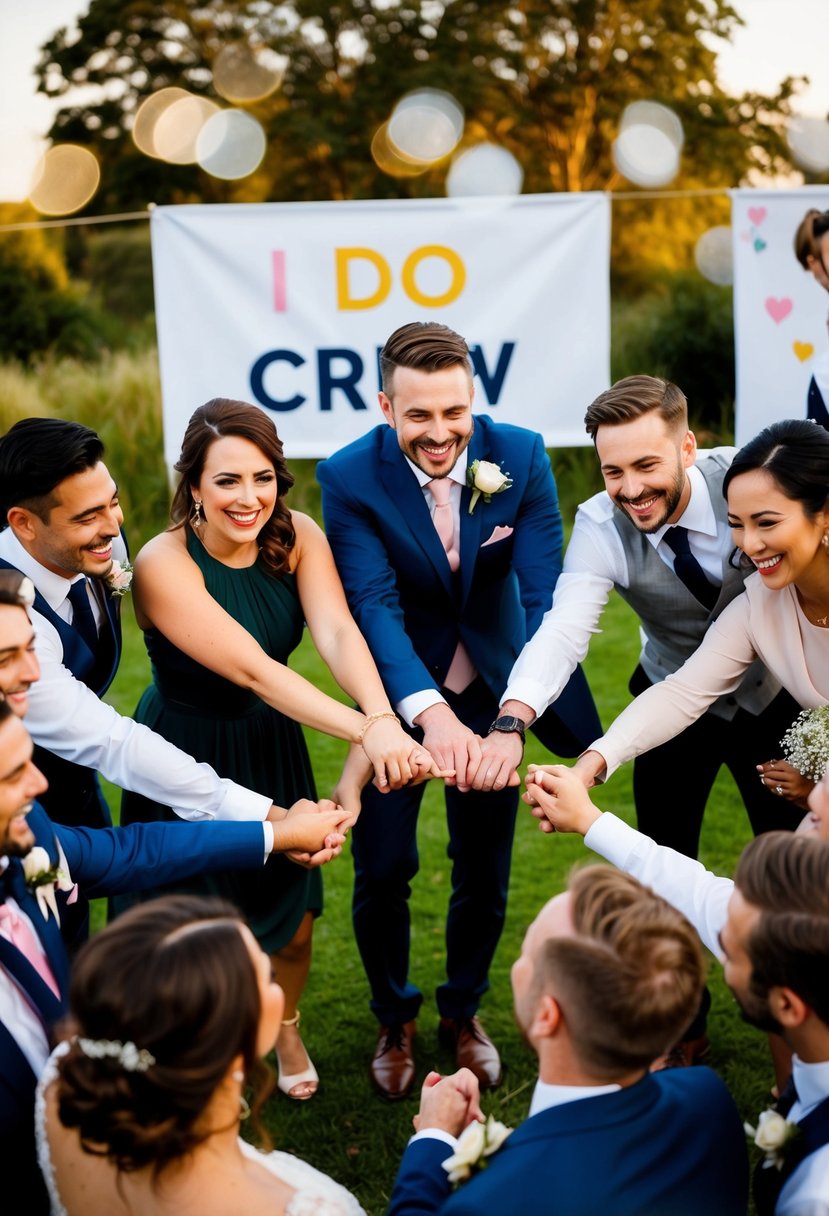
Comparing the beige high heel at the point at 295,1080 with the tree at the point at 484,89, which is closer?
the beige high heel at the point at 295,1080

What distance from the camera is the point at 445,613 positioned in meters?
3.87

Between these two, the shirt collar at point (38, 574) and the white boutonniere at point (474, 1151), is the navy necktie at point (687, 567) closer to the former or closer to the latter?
the shirt collar at point (38, 574)

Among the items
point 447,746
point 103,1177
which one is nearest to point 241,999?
point 103,1177

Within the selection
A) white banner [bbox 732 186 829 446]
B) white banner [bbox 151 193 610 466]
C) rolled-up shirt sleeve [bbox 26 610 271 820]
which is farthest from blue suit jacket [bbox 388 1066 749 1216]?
white banner [bbox 732 186 829 446]

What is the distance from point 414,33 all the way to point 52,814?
21.6 meters

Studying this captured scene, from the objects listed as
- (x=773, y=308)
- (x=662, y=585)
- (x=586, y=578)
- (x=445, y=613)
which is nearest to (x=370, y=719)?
(x=445, y=613)

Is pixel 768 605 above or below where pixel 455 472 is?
below

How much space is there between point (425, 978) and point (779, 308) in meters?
4.71

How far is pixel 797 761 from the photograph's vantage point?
3.15 meters

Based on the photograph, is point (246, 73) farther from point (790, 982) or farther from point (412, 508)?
point (790, 982)

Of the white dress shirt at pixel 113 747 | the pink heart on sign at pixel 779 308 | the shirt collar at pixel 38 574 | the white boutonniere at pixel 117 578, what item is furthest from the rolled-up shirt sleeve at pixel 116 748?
the pink heart on sign at pixel 779 308

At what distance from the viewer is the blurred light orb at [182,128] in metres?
22.1

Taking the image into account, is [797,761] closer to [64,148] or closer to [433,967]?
[433,967]

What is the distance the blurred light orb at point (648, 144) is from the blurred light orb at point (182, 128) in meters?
7.51
